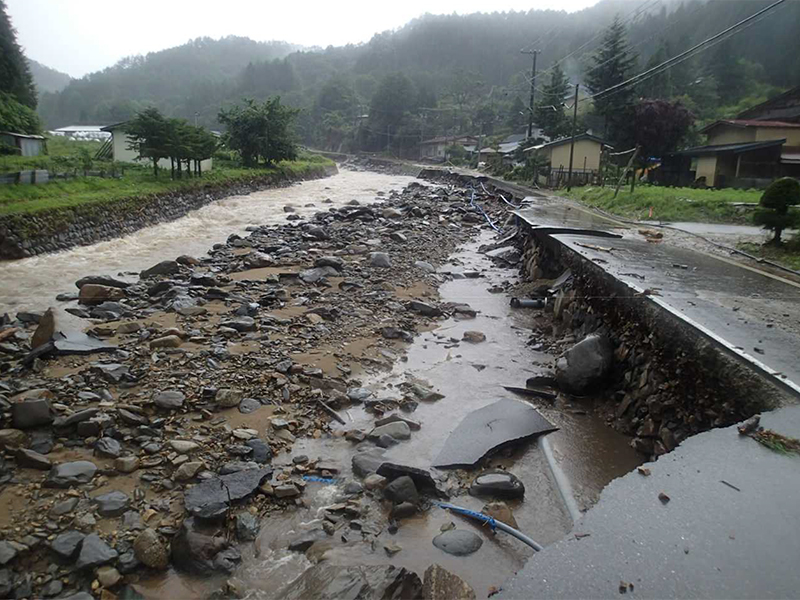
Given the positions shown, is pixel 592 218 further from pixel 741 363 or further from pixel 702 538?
pixel 702 538

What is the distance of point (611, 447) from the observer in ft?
21.2

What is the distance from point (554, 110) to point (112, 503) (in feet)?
156

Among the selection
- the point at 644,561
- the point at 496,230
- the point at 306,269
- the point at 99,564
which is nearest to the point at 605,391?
the point at 644,561

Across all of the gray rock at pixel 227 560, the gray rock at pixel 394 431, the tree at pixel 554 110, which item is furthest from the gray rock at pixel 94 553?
the tree at pixel 554 110

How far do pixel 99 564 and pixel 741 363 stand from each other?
5.94 metres

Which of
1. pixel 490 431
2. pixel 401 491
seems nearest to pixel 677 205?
pixel 490 431

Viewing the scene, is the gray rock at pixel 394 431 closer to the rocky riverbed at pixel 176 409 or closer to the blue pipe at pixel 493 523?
the rocky riverbed at pixel 176 409

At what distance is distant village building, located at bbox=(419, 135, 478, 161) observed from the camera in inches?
2788

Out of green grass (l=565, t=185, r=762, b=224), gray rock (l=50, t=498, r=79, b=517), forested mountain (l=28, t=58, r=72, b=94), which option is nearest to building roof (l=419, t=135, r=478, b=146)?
green grass (l=565, t=185, r=762, b=224)

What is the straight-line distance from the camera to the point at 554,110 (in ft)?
152

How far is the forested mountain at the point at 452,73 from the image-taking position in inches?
2205

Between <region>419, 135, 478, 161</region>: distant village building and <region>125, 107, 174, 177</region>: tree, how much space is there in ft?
155

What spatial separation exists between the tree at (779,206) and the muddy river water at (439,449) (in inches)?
225

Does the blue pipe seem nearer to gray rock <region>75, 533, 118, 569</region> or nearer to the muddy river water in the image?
the muddy river water
